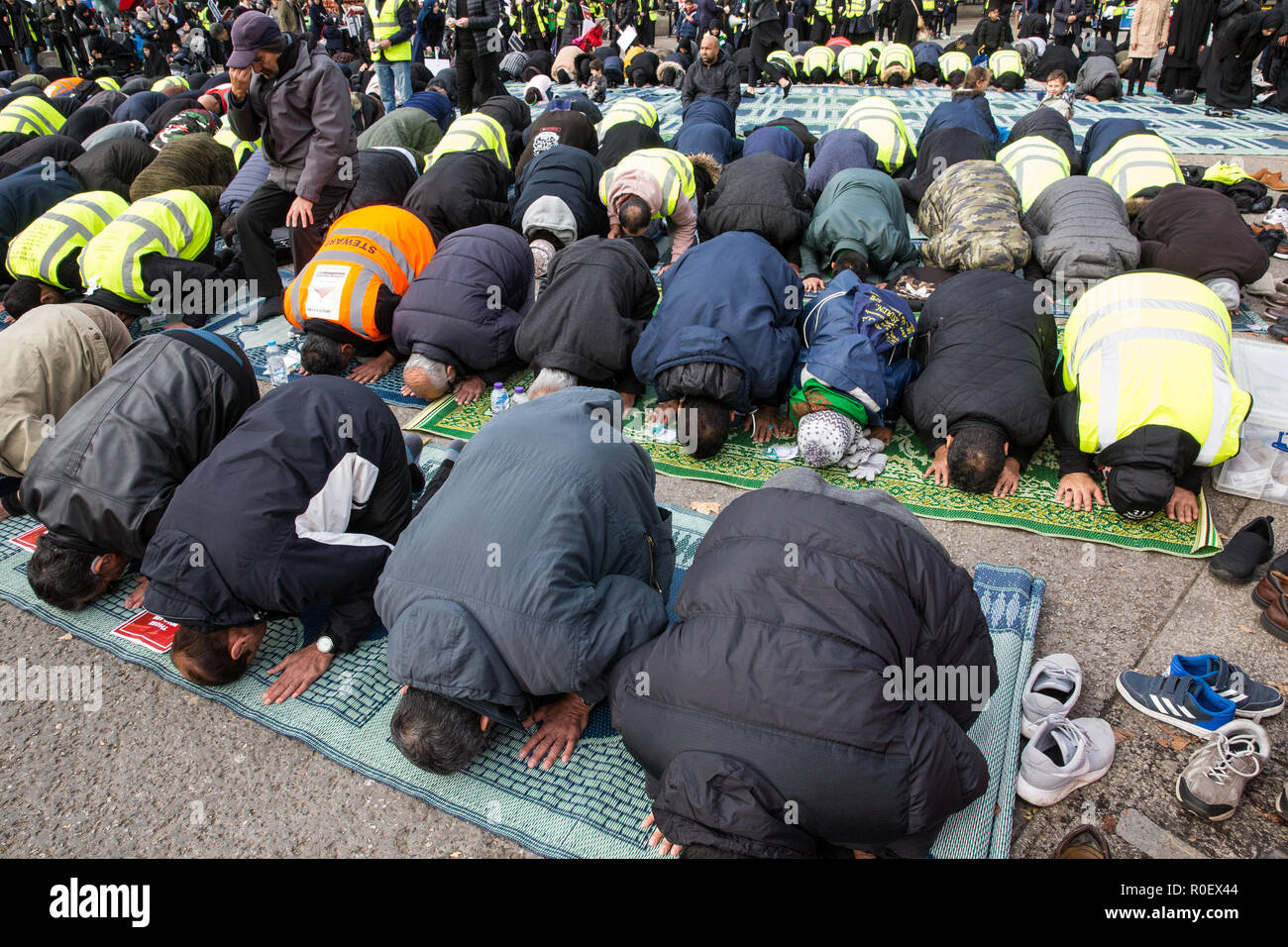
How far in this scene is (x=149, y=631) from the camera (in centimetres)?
273

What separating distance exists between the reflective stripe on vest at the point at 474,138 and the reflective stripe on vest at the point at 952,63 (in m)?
7.79

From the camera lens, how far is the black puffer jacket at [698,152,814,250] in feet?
15.0

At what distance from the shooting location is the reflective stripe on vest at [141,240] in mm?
4484

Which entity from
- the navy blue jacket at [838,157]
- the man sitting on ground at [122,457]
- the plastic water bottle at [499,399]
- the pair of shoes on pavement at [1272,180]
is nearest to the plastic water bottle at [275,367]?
the plastic water bottle at [499,399]

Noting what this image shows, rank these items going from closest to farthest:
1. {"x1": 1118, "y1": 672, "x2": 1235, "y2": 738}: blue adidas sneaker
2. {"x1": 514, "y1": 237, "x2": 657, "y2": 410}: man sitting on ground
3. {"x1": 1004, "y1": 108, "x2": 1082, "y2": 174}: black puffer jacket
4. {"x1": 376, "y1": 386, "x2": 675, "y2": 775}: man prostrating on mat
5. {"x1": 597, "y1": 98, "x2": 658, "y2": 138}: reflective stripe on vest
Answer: {"x1": 376, "y1": 386, "x2": 675, "y2": 775}: man prostrating on mat, {"x1": 1118, "y1": 672, "x2": 1235, "y2": 738}: blue adidas sneaker, {"x1": 514, "y1": 237, "x2": 657, "y2": 410}: man sitting on ground, {"x1": 1004, "y1": 108, "x2": 1082, "y2": 174}: black puffer jacket, {"x1": 597, "y1": 98, "x2": 658, "y2": 138}: reflective stripe on vest

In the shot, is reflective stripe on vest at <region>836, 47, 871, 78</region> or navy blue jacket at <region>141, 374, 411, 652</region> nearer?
navy blue jacket at <region>141, 374, 411, 652</region>

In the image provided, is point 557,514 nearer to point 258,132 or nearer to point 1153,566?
point 1153,566

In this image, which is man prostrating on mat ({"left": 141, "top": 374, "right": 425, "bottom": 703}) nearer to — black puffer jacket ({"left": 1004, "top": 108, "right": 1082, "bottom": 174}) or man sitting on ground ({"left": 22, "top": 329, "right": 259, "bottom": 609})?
man sitting on ground ({"left": 22, "top": 329, "right": 259, "bottom": 609})

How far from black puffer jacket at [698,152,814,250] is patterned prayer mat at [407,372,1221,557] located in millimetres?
1556

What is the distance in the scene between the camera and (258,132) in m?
4.86

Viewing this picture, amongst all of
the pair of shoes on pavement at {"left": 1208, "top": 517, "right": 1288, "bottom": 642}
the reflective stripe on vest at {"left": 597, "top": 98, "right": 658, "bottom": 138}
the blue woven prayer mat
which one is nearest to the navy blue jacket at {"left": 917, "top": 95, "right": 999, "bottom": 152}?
the reflective stripe on vest at {"left": 597, "top": 98, "right": 658, "bottom": 138}

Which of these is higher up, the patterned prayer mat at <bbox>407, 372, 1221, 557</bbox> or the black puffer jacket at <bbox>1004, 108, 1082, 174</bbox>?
the black puffer jacket at <bbox>1004, 108, 1082, 174</bbox>

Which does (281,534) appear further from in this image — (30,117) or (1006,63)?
(1006,63)

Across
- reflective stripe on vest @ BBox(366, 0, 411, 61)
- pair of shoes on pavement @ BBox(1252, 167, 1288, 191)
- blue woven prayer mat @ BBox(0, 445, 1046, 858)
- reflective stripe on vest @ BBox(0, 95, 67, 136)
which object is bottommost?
blue woven prayer mat @ BBox(0, 445, 1046, 858)
